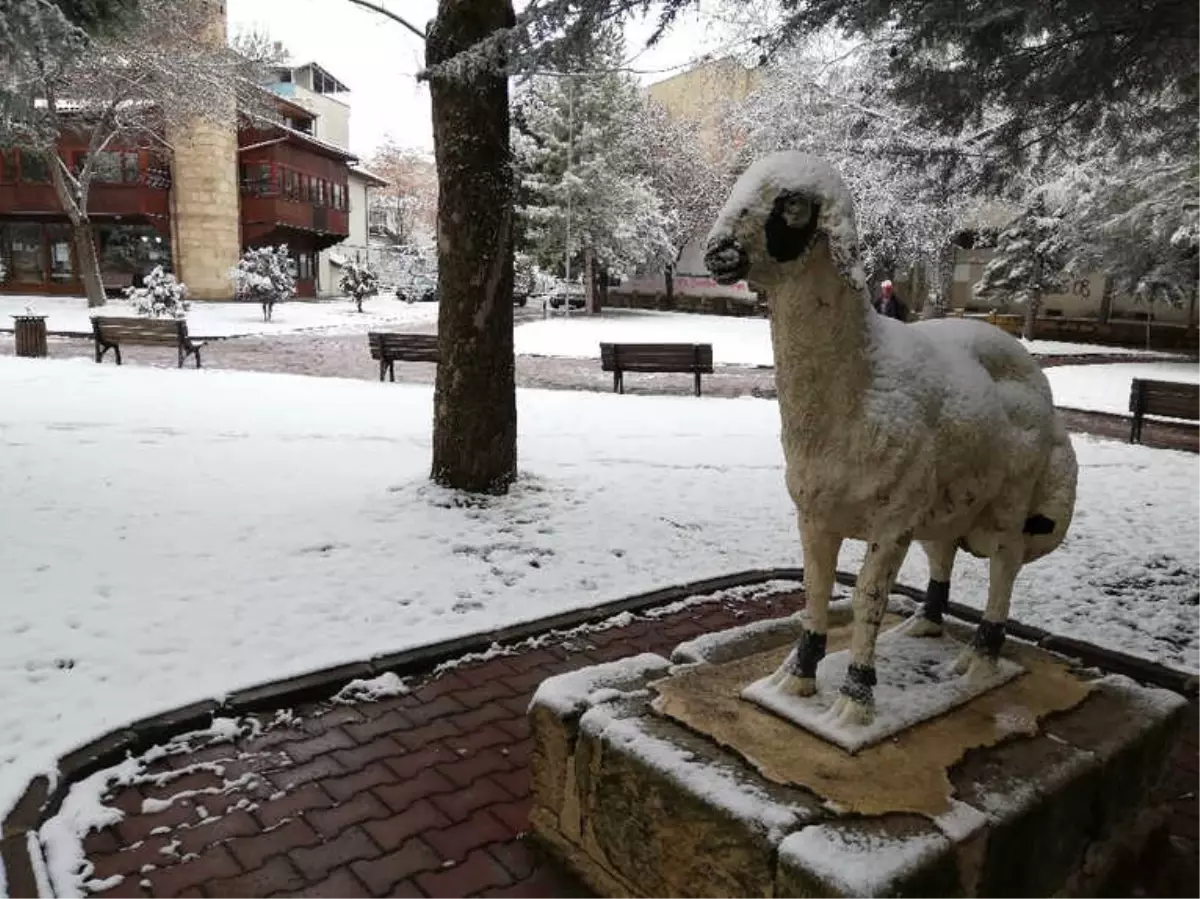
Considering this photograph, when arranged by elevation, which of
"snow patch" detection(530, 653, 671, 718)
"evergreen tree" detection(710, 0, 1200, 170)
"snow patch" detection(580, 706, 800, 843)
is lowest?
"snow patch" detection(580, 706, 800, 843)

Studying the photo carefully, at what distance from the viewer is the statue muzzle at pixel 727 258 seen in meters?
2.64

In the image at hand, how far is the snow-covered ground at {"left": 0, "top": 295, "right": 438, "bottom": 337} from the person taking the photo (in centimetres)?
2653

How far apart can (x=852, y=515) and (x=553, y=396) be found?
11241 millimetres

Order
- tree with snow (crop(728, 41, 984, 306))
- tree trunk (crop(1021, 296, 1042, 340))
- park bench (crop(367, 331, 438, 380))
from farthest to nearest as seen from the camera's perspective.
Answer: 1. tree trunk (crop(1021, 296, 1042, 340))
2. tree with snow (crop(728, 41, 984, 306))
3. park bench (crop(367, 331, 438, 380))

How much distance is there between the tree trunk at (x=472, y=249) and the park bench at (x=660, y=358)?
748cm

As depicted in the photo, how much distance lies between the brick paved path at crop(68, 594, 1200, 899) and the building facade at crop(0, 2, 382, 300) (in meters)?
31.2

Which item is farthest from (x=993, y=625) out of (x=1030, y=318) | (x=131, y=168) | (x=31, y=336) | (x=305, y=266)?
(x=305, y=266)

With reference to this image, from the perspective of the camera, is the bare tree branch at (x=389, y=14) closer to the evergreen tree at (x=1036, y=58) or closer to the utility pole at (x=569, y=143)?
the evergreen tree at (x=1036, y=58)

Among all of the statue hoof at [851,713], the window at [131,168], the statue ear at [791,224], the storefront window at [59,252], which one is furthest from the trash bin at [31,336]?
the storefront window at [59,252]

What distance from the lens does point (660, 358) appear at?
14.9 meters

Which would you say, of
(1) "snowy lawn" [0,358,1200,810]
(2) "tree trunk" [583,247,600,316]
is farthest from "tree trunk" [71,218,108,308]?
(1) "snowy lawn" [0,358,1200,810]

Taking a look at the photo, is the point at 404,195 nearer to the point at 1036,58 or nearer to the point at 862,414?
the point at 1036,58

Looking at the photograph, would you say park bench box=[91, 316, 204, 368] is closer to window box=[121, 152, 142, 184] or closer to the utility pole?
the utility pole

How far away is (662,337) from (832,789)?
2537cm
